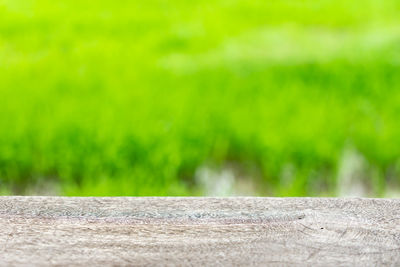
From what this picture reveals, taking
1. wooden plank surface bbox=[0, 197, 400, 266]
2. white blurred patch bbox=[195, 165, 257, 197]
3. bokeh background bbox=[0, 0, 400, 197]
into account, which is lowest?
wooden plank surface bbox=[0, 197, 400, 266]

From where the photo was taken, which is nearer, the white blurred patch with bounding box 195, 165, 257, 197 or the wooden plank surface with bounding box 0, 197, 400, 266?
the wooden plank surface with bounding box 0, 197, 400, 266

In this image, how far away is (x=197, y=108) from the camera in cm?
171

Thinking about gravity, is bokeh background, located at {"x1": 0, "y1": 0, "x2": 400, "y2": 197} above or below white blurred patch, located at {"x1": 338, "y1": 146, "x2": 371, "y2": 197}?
above

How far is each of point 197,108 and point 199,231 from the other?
1.07 m

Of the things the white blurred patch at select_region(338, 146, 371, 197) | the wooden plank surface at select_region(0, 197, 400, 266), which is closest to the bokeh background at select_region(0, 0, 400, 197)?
the white blurred patch at select_region(338, 146, 371, 197)

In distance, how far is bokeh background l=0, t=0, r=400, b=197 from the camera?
1518 millimetres

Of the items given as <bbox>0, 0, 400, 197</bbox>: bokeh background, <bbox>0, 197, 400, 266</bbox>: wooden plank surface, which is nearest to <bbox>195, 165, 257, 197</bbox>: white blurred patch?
<bbox>0, 0, 400, 197</bbox>: bokeh background

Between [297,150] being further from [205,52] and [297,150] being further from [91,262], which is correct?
[91,262]

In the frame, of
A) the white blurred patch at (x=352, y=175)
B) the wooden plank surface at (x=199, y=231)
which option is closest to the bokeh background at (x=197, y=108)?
the white blurred patch at (x=352, y=175)

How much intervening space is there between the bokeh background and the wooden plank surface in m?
0.71

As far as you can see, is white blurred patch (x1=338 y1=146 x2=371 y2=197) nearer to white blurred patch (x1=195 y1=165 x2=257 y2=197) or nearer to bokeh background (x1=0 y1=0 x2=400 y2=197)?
bokeh background (x1=0 y1=0 x2=400 y2=197)

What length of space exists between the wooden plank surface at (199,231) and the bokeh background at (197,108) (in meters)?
0.71

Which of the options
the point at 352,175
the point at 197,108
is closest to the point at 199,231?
the point at 352,175

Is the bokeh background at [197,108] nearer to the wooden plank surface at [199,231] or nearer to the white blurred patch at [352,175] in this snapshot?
the white blurred patch at [352,175]
